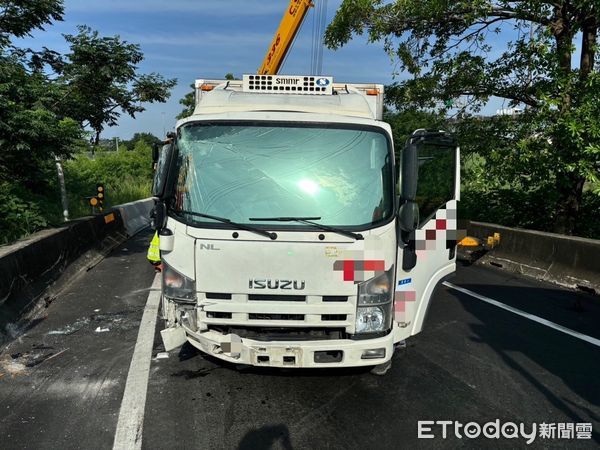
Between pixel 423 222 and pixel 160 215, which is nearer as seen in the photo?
pixel 160 215

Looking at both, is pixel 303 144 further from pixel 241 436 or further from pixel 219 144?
pixel 241 436

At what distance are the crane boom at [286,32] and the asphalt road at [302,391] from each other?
7.82 metres

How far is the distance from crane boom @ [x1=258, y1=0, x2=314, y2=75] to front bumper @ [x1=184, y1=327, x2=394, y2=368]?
359 inches

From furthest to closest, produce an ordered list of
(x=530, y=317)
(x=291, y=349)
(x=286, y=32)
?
(x=286, y=32) → (x=530, y=317) → (x=291, y=349)

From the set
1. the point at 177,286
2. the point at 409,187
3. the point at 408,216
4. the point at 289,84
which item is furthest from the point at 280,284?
the point at 289,84

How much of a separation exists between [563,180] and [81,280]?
30.6ft

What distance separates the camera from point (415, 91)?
1156cm

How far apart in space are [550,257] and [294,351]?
6368mm

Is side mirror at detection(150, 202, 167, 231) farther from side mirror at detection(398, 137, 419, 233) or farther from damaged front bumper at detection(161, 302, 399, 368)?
side mirror at detection(398, 137, 419, 233)

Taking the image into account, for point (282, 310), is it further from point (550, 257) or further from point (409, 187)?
point (550, 257)

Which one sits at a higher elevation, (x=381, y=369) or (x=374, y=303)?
(x=374, y=303)

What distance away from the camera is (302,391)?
408cm

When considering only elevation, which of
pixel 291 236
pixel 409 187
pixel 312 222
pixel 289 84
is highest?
pixel 289 84
